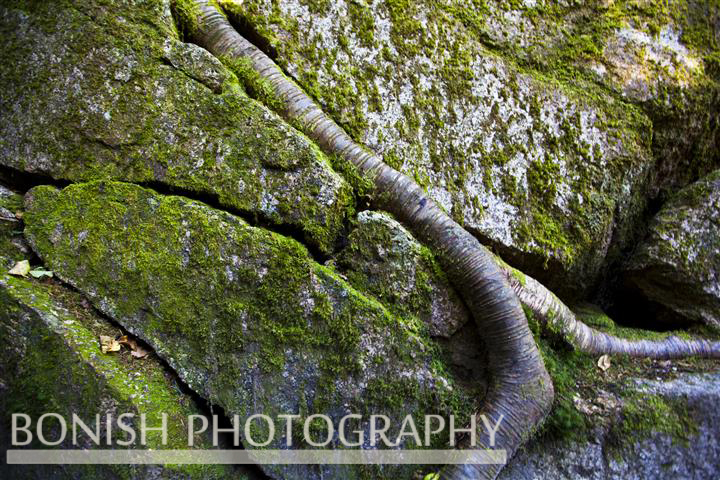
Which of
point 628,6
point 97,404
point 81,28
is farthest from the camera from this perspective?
point 628,6

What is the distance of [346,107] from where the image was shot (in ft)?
11.1

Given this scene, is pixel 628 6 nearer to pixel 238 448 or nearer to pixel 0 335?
pixel 238 448

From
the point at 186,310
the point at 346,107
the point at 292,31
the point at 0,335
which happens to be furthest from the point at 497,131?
the point at 0,335

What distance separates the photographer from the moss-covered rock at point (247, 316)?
109 inches

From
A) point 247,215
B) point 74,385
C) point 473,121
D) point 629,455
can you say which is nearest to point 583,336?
point 629,455

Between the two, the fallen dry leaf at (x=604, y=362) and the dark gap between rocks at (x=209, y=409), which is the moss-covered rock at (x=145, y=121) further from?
the fallen dry leaf at (x=604, y=362)

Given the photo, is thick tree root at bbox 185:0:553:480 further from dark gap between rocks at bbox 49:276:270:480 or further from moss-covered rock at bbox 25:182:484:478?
dark gap between rocks at bbox 49:276:270:480

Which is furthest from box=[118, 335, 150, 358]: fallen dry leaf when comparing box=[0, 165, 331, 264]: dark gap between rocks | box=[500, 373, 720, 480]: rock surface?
box=[500, 373, 720, 480]: rock surface

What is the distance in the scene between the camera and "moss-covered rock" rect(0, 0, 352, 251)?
2984mm

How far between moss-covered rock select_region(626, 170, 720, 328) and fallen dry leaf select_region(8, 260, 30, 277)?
4.16 meters

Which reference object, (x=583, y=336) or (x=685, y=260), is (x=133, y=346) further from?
(x=685, y=260)

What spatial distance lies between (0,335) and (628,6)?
514cm

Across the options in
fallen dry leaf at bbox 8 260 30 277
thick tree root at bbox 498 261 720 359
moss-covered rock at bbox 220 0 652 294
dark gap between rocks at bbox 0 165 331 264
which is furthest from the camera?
moss-covered rock at bbox 220 0 652 294

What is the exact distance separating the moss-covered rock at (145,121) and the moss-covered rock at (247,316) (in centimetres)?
23
